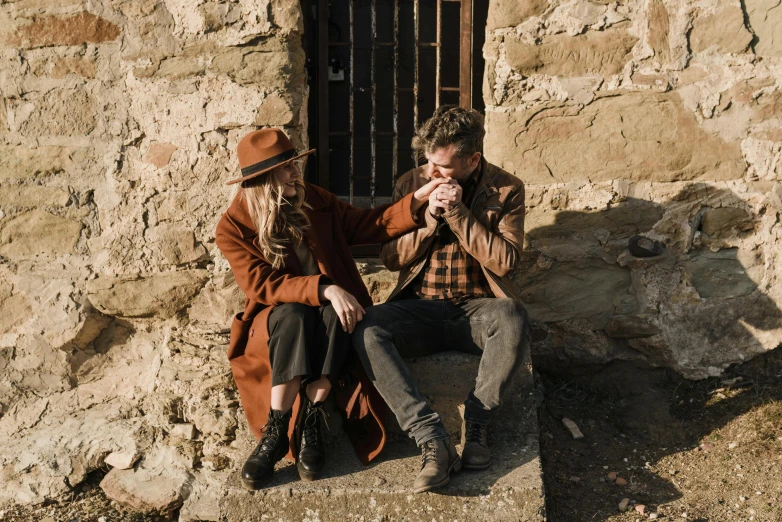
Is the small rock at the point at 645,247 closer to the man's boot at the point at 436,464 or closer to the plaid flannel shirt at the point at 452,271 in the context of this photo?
the plaid flannel shirt at the point at 452,271

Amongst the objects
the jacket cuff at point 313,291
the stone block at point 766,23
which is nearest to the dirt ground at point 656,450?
the jacket cuff at point 313,291

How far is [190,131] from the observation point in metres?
3.61

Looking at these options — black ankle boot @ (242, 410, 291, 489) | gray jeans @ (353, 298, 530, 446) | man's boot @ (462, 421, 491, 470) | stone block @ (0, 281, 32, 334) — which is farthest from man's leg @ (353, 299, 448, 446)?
stone block @ (0, 281, 32, 334)

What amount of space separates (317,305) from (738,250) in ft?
6.12

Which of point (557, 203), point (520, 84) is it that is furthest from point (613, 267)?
point (520, 84)

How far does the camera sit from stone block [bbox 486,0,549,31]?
11.6 ft

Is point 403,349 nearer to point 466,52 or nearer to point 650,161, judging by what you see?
point 650,161

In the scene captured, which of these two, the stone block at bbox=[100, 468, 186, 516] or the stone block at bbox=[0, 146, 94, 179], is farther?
the stone block at bbox=[0, 146, 94, 179]

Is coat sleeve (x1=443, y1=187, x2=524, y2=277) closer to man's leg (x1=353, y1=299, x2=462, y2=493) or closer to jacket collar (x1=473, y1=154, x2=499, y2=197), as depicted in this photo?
jacket collar (x1=473, y1=154, x2=499, y2=197)

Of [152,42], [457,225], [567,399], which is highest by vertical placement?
[152,42]

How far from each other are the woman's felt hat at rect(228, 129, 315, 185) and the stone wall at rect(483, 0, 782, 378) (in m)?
1.02

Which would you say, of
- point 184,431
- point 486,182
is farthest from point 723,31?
point 184,431

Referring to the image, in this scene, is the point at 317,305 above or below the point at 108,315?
above

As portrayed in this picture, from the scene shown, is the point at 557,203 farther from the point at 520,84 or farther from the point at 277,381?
the point at 277,381
